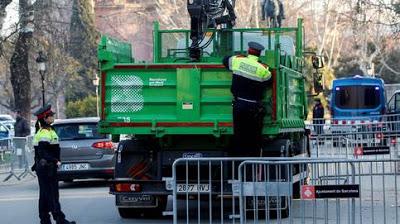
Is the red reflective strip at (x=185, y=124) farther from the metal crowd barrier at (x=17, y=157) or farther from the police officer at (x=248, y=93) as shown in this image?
the metal crowd barrier at (x=17, y=157)

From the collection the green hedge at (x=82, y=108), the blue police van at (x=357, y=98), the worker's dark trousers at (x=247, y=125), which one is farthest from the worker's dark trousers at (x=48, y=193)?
the green hedge at (x=82, y=108)

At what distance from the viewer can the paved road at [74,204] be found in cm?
1468

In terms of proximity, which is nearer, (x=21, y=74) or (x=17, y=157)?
(x=17, y=157)

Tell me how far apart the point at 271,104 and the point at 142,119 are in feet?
6.00

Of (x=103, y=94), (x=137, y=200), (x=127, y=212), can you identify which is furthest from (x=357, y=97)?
(x=103, y=94)

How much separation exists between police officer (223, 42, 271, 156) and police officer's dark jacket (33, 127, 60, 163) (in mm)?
2600

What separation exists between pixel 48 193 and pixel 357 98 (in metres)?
26.7

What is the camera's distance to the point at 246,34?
50.5ft

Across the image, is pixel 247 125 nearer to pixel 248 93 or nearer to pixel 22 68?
pixel 248 93

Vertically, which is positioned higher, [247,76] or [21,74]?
[21,74]

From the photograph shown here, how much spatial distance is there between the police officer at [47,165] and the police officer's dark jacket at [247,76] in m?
2.69

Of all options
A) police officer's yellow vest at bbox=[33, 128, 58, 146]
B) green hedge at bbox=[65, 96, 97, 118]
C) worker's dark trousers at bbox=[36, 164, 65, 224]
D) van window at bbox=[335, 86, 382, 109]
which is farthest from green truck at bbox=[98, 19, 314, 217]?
green hedge at bbox=[65, 96, 97, 118]

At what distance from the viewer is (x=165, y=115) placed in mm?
13117

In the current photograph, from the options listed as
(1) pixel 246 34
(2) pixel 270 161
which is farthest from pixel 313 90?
(2) pixel 270 161
